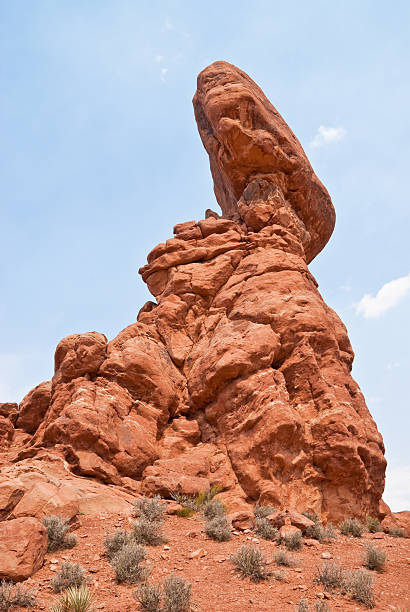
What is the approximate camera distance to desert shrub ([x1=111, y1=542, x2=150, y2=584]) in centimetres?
791

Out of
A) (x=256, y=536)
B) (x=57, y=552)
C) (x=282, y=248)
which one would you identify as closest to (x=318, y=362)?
(x=282, y=248)

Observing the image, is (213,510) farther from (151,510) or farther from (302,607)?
(302,607)

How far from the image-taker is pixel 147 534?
9.70 metres

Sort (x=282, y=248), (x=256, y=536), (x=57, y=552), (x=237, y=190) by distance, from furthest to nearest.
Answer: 1. (x=237, y=190)
2. (x=282, y=248)
3. (x=256, y=536)
4. (x=57, y=552)

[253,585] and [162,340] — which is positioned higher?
[162,340]

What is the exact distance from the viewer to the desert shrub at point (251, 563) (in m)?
8.21

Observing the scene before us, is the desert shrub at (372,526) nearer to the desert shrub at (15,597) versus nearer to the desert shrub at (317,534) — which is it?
the desert shrub at (317,534)

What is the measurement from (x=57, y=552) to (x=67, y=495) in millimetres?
1977

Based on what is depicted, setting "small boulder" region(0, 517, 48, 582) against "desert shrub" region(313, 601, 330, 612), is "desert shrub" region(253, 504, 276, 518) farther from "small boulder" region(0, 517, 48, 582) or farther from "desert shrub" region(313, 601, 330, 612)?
"small boulder" region(0, 517, 48, 582)

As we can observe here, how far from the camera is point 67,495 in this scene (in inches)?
428

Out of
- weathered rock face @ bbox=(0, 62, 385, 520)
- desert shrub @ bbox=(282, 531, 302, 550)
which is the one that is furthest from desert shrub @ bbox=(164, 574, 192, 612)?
weathered rock face @ bbox=(0, 62, 385, 520)

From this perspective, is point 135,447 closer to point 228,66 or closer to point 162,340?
point 162,340

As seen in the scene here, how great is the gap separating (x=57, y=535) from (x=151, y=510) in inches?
100

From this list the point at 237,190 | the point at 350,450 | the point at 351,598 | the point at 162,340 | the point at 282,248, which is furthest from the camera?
the point at 237,190
